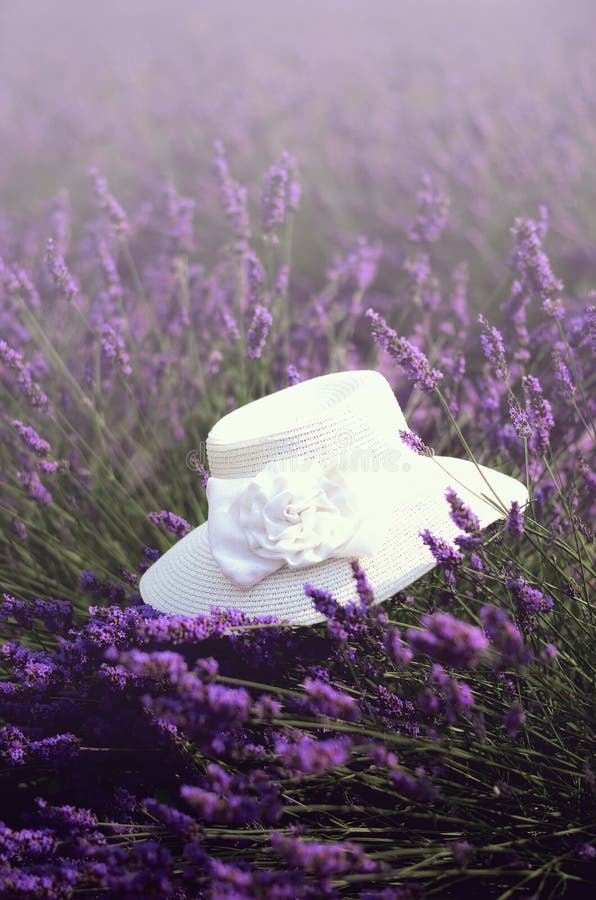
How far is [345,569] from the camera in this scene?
1546 millimetres

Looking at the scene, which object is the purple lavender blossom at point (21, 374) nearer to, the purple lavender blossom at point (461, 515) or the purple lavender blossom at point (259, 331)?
the purple lavender blossom at point (259, 331)

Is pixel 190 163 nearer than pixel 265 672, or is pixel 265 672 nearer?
pixel 265 672

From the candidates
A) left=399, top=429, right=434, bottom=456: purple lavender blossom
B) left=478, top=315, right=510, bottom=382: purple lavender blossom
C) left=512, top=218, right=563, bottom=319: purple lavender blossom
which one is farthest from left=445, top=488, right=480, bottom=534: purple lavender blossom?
left=512, top=218, right=563, bottom=319: purple lavender blossom

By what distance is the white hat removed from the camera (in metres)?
1.52

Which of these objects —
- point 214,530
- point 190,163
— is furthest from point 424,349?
point 190,163

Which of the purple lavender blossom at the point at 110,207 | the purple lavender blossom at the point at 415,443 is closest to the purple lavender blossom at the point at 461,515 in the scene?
the purple lavender blossom at the point at 415,443

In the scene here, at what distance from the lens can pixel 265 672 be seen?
1.71 meters

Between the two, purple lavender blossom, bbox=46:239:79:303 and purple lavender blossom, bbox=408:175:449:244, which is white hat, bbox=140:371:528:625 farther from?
purple lavender blossom, bbox=408:175:449:244

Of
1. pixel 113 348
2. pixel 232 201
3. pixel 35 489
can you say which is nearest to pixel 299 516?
pixel 35 489

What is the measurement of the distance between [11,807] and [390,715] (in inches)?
34.5

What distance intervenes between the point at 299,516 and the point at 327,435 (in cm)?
17

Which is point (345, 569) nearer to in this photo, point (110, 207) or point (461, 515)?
point (461, 515)

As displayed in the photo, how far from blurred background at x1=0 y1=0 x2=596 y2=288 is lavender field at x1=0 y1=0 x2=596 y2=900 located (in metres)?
0.04

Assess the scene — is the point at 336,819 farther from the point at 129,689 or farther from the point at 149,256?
the point at 149,256
